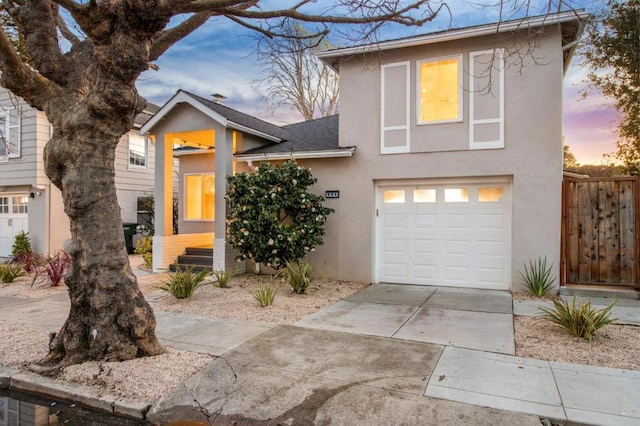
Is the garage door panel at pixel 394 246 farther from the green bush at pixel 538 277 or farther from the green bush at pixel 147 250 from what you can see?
the green bush at pixel 147 250

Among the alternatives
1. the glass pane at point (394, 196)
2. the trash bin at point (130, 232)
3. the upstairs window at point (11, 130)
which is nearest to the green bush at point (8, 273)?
the trash bin at point (130, 232)

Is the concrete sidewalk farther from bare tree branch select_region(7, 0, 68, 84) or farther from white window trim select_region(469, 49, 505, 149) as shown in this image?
white window trim select_region(469, 49, 505, 149)

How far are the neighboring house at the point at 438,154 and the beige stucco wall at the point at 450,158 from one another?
0.02 meters

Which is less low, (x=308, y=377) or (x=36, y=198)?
(x=36, y=198)

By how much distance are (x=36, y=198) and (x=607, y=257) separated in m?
16.0

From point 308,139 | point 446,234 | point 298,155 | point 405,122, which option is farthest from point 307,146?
point 446,234

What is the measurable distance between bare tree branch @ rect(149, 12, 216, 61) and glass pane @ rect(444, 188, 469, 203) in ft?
19.1

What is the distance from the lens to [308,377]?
158 inches

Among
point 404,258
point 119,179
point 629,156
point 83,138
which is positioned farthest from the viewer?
point 119,179

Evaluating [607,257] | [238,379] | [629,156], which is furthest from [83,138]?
[629,156]

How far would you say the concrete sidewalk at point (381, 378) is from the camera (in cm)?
335

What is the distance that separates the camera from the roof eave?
932 centimetres

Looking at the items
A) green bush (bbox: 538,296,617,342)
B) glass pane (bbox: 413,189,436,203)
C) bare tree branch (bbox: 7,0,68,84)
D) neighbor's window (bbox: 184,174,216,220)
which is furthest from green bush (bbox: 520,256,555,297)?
neighbor's window (bbox: 184,174,216,220)

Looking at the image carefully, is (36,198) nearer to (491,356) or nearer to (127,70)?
(127,70)
